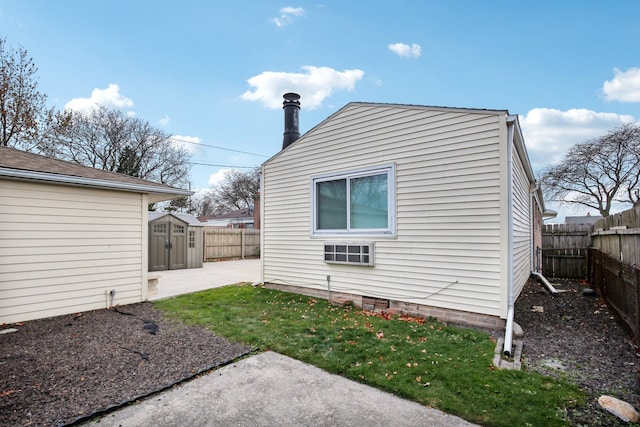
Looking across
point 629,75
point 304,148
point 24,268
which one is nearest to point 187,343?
point 24,268

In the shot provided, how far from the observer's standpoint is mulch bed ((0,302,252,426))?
2502 millimetres

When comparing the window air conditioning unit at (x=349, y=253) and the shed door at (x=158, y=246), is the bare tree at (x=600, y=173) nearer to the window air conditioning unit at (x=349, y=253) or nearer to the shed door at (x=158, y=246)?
the window air conditioning unit at (x=349, y=253)

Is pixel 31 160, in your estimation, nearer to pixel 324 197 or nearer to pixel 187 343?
pixel 187 343

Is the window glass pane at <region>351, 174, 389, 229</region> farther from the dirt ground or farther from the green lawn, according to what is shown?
the dirt ground

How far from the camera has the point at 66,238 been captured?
5234 millimetres

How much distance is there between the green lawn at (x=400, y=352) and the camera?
2445 millimetres

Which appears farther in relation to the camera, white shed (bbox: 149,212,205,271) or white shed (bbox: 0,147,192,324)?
white shed (bbox: 149,212,205,271)

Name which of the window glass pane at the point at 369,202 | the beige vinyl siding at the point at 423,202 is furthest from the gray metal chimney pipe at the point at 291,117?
the window glass pane at the point at 369,202

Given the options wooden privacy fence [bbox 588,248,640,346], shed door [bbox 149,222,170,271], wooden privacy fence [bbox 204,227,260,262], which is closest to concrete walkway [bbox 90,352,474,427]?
wooden privacy fence [bbox 588,248,640,346]

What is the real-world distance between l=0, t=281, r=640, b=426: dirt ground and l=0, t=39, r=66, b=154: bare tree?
12.5 m

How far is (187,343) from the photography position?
391 cm

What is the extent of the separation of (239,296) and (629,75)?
1578cm

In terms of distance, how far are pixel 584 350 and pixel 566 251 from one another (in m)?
7.99

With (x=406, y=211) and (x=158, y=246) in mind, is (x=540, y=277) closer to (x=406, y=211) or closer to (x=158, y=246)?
(x=406, y=211)
